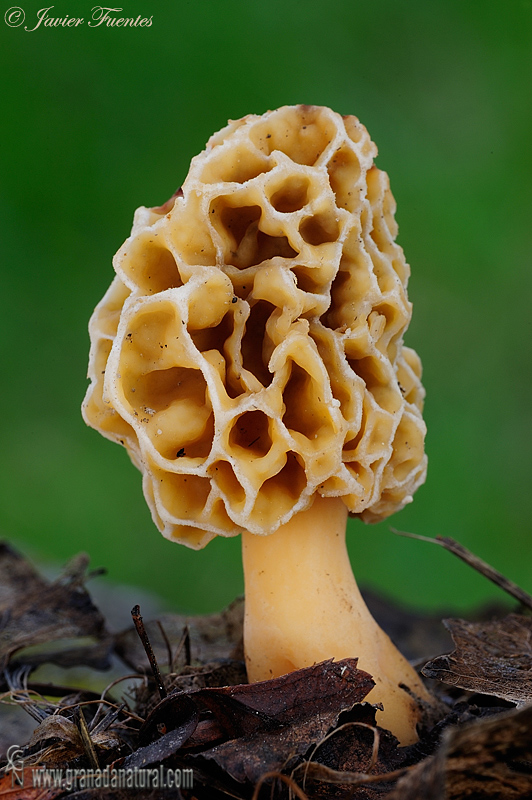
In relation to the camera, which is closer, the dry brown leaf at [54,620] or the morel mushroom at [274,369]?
the morel mushroom at [274,369]

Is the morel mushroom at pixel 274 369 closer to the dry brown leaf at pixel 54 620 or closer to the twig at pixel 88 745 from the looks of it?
the twig at pixel 88 745

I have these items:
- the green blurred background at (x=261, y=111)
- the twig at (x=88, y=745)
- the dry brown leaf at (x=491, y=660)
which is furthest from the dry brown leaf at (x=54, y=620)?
the green blurred background at (x=261, y=111)

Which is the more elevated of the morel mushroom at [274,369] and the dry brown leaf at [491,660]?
the morel mushroom at [274,369]

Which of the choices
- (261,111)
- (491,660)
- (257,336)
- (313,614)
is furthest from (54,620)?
(261,111)

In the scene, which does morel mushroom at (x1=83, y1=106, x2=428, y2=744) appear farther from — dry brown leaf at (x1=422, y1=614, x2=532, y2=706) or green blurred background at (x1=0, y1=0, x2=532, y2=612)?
green blurred background at (x1=0, y1=0, x2=532, y2=612)

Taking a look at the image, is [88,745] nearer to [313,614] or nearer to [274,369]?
[313,614]

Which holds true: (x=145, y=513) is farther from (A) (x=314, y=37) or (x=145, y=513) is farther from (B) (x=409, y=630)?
(A) (x=314, y=37)
